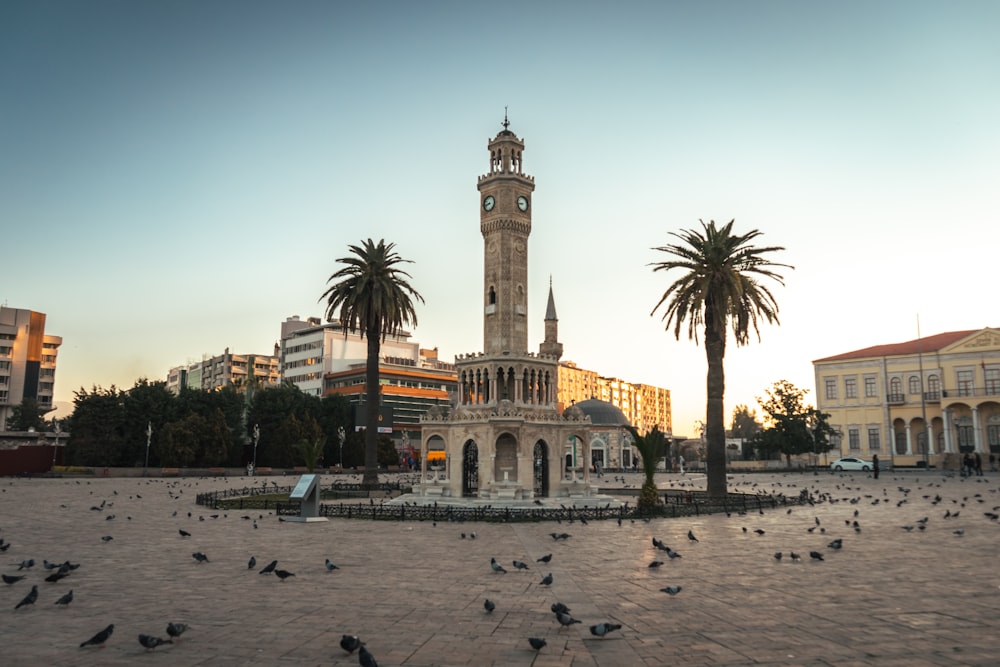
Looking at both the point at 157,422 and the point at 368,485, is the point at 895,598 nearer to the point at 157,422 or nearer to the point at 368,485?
the point at 368,485

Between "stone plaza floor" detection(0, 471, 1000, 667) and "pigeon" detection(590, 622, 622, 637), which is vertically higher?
"pigeon" detection(590, 622, 622, 637)

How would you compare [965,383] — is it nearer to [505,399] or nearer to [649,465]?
[505,399]

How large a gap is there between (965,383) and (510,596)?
78.9 meters

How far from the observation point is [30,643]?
9.30 m

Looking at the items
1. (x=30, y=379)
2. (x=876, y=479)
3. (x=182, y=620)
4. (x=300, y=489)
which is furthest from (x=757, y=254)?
(x=30, y=379)

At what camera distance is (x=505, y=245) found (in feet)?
132

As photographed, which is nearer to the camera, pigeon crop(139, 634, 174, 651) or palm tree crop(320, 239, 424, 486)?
pigeon crop(139, 634, 174, 651)

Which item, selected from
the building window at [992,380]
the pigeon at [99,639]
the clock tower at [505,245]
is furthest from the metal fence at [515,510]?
the building window at [992,380]

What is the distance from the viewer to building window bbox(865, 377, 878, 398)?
8100 cm

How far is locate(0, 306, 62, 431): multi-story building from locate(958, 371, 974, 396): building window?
132 meters

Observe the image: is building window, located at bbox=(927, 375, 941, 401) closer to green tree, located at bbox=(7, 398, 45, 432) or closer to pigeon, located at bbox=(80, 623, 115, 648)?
pigeon, located at bbox=(80, 623, 115, 648)

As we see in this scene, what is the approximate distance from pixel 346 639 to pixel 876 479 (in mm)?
54894

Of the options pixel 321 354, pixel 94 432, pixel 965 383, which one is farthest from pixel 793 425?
pixel 321 354

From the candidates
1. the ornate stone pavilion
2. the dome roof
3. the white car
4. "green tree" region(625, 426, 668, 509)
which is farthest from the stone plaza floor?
A: the dome roof
